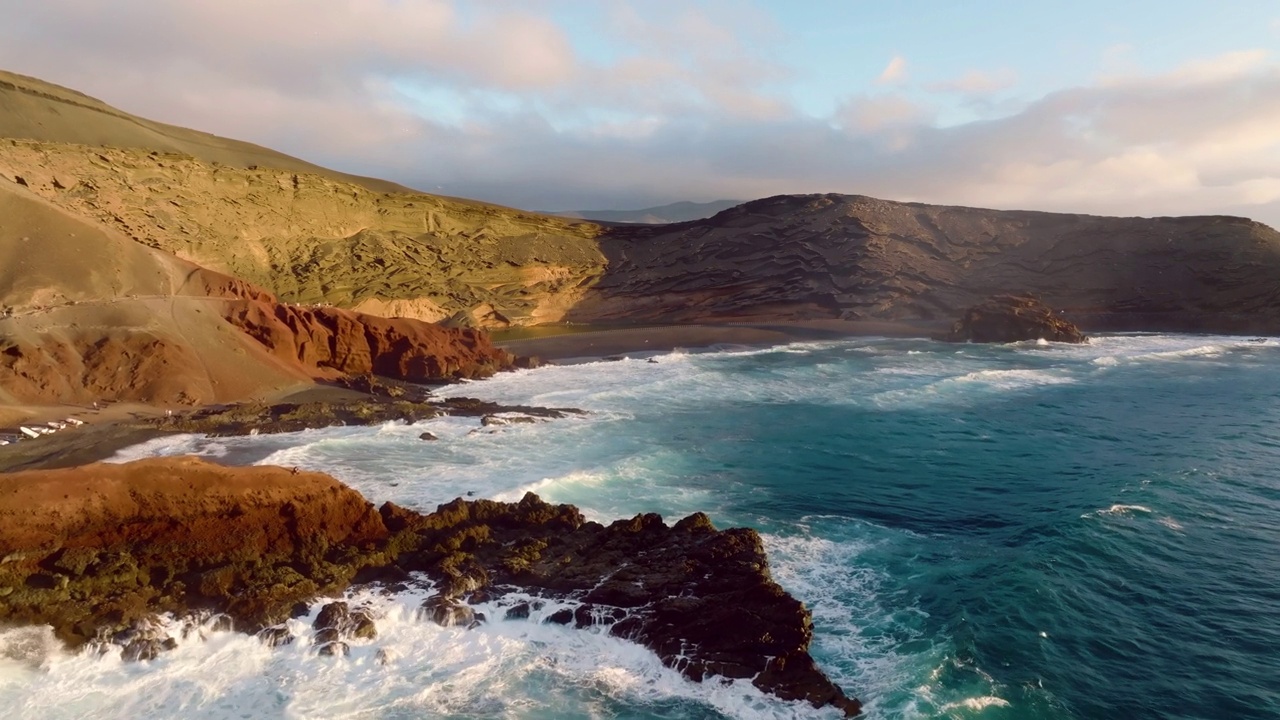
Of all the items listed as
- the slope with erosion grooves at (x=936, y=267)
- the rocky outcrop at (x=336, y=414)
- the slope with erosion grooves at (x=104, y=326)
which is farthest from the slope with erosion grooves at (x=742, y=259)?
the rocky outcrop at (x=336, y=414)

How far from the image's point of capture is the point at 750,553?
10.2 metres

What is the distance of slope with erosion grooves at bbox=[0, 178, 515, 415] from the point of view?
1833cm

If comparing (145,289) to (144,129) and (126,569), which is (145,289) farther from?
(144,129)

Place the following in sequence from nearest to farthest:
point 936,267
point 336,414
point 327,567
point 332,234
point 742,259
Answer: point 327,567 < point 336,414 < point 332,234 < point 936,267 < point 742,259

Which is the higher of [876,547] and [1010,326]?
[1010,326]

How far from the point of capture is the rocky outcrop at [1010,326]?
38938 millimetres

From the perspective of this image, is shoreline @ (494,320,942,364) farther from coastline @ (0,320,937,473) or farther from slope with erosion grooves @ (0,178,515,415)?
slope with erosion grooves @ (0,178,515,415)

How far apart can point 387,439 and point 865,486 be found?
1112cm

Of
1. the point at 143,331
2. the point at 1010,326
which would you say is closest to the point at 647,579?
→ the point at 143,331

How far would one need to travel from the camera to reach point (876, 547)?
1216 cm

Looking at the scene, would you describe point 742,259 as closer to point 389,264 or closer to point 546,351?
point 546,351

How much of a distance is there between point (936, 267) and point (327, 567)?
46.4 metres

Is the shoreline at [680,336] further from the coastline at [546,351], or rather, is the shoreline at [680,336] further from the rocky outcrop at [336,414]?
the rocky outcrop at [336,414]

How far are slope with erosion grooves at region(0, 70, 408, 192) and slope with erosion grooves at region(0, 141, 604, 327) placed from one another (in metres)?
3.91
